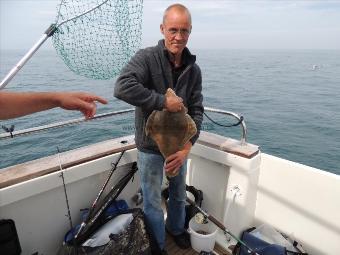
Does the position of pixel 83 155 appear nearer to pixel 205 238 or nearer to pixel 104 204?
pixel 104 204

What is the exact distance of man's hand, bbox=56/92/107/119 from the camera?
149 cm

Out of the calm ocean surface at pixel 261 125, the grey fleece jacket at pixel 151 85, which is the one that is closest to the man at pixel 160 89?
the grey fleece jacket at pixel 151 85

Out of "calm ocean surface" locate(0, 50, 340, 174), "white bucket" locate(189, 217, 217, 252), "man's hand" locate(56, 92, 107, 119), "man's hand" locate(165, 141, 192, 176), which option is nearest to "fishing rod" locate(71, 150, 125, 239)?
"man's hand" locate(165, 141, 192, 176)

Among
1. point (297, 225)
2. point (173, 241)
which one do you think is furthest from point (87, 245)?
point (297, 225)

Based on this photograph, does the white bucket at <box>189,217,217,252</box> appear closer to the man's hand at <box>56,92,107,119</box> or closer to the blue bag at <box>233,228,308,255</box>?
the blue bag at <box>233,228,308,255</box>

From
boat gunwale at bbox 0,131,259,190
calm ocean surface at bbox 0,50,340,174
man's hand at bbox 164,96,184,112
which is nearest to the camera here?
man's hand at bbox 164,96,184,112

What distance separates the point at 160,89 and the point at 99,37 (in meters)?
1.54

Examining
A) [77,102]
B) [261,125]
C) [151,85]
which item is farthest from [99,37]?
[261,125]

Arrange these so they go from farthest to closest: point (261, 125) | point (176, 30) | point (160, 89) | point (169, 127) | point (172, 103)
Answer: point (261, 125), point (160, 89), point (176, 30), point (169, 127), point (172, 103)

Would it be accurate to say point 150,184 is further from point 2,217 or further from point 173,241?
point 2,217

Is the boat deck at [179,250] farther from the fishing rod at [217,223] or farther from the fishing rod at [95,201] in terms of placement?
the fishing rod at [95,201]

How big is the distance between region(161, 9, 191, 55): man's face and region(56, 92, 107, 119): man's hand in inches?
60.6

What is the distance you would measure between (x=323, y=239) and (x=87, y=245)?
262cm

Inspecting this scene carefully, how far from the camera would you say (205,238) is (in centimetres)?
349
